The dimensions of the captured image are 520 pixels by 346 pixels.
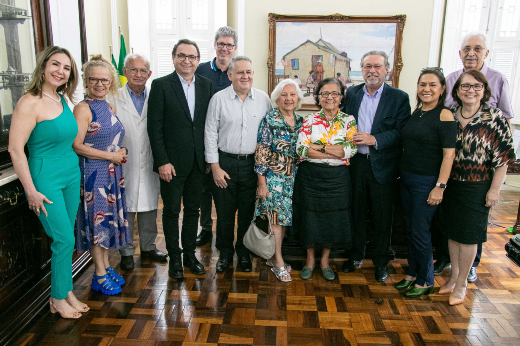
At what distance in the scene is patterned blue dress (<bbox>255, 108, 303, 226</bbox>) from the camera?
2.64 metres

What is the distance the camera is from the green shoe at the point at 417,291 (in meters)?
2.59

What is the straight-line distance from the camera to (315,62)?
5.30 metres

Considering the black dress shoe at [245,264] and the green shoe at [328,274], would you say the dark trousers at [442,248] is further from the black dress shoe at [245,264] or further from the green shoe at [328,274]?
the black dress shoe at [245,264]

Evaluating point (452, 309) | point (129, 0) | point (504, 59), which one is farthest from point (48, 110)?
point (504, 59)

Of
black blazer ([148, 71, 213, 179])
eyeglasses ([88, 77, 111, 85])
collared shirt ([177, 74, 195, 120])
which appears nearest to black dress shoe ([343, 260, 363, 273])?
black blazer ([148, 71, 213, 179])

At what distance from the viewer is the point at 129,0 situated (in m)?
5.28

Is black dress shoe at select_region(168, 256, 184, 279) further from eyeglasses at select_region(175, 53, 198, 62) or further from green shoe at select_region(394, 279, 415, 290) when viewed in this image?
green shoe at select_region(394, 279, 415, 290)

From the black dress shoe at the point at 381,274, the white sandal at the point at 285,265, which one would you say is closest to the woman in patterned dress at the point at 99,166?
the white sandal at the point at 285,265

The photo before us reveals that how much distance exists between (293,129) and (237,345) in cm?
141

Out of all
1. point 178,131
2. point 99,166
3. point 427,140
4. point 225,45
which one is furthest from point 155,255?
point 427,140

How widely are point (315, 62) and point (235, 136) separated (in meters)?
3.08

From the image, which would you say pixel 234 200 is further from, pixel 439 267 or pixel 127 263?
pixel 439 267

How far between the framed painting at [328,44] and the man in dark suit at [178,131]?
9.19 ft

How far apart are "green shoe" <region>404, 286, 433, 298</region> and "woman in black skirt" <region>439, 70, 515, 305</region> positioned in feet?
0.54
